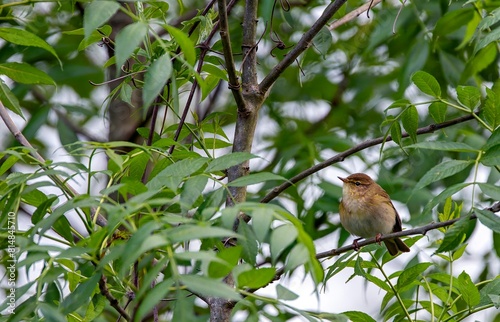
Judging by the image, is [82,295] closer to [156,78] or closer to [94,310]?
[156,78]

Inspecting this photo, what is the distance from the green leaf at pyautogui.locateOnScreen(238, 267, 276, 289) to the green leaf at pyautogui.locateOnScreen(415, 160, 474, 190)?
76cm

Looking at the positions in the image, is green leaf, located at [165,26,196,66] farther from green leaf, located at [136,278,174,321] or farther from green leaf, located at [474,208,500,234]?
green leaf, located at [474,208,500,234]

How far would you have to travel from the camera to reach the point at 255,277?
5.76 feet

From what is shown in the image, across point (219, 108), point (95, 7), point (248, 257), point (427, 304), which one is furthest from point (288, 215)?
point (219, 108)

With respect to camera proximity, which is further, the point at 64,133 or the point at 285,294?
the point at 64,133

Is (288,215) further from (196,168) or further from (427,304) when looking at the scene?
(427,304)

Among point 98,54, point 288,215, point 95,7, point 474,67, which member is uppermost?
point 98,54

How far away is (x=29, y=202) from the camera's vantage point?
7.61 feet

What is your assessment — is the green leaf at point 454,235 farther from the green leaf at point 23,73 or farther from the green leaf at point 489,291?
the green leaf at point 23,73

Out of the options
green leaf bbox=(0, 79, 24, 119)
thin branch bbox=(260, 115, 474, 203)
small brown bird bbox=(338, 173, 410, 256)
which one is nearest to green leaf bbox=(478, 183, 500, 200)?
thin branch bbox=(260, 115, 474, 203)

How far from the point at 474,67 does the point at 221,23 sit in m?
1.74

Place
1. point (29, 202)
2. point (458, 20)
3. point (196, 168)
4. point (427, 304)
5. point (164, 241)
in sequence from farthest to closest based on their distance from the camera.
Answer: point (458, 20) → point (427, 304) → point (29, 202) → point (196, 168) → point (164, 241)

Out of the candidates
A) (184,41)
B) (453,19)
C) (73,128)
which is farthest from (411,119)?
(73,128)

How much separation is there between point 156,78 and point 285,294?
596 mm
